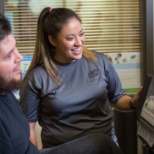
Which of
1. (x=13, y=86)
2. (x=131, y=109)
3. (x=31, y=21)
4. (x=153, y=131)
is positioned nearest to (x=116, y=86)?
(x=131, y=109)

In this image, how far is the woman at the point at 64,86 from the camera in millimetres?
1438

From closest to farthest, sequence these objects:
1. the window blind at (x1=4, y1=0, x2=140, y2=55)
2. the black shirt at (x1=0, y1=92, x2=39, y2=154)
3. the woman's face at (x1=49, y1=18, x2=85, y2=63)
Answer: the black shirt at (x1=0, y1=92, x2=39, y2=154), the woman's face at (x1=49, y1=18, x2=85, y2=63), the window blind at (x1=4, y1=0, x2=140, y2=55)

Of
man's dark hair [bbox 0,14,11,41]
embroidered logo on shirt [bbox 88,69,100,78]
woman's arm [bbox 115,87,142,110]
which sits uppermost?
man's dark hair [bbox 0,14,11,41]

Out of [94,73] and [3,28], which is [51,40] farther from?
[3,28]

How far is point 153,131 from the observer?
116 cm

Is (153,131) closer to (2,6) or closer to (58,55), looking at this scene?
(58,55)

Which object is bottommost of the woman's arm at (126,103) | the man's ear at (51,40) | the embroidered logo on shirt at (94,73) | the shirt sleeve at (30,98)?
the woman's arm at (126,103)

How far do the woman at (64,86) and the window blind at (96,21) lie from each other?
2.06ft

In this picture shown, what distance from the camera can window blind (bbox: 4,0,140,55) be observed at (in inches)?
82.3

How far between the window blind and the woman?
63 centimetres

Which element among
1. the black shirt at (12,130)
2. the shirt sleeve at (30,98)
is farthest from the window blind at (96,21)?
the black shirt at (12,130)

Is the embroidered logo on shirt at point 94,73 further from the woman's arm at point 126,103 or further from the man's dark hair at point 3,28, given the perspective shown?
the man's dark hair at point 3,28

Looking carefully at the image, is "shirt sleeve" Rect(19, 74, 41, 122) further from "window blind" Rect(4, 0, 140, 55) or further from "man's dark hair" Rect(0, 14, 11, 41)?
"window blind" Rect(4, 0, 140, 55)

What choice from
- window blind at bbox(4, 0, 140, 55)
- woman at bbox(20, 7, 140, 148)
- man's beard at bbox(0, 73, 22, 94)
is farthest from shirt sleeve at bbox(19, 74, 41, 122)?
window blind at bbox(4, 0, 140, 55)
